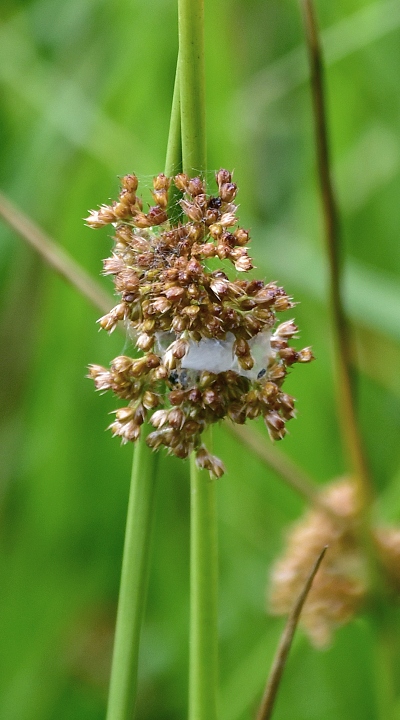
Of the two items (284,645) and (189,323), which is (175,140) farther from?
(284,645)

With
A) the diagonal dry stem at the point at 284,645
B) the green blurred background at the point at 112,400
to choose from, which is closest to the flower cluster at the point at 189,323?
the diagonal dry stem at the point at 284,645

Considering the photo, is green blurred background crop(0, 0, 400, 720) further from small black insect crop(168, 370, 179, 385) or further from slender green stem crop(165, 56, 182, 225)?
slender green stem crop(165, 56, 182, 225)

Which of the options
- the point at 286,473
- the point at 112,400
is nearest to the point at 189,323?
the point at 286,473

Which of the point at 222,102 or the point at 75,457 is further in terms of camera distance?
the point at 222,102

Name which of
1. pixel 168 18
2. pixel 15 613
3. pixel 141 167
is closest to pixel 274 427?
pixel 15 613

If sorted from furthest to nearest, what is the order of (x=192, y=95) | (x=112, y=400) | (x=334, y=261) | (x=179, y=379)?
(x=112, y=400), (x=334, y=261), (x=179, y=379), (x=192, y=95)

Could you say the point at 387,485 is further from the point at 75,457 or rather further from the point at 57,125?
the point at 57,125
